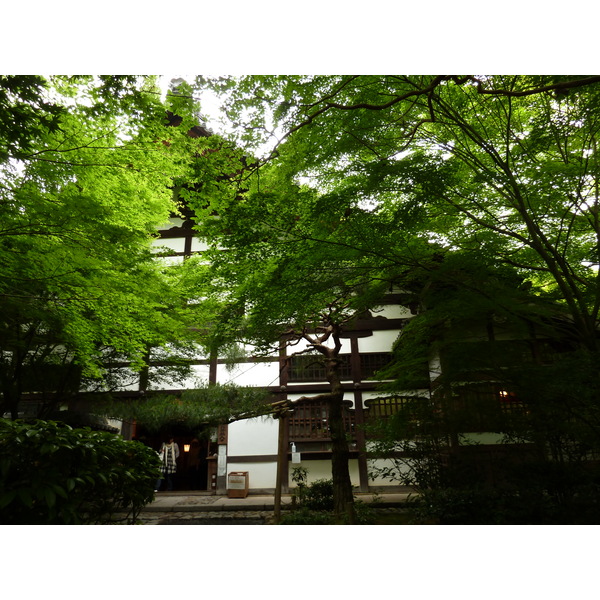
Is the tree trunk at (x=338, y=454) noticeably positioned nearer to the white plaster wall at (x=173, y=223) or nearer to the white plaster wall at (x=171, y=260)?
the white plaster wall at (x=171, y=260)

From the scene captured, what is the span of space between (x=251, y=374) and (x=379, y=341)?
2270 millimetres

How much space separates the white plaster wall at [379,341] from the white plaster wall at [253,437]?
6.61 ft

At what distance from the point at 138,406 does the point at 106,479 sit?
2889 millimetres

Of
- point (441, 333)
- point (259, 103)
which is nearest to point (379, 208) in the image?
point (259, 103)

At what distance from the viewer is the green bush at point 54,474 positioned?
6.69 ft

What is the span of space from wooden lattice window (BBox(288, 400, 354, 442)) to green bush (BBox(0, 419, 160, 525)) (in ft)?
14.1

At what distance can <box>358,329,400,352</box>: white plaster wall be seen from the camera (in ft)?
20.2

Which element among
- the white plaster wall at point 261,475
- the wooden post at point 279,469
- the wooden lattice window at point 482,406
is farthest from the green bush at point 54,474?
the white plaster wall at point 261,475

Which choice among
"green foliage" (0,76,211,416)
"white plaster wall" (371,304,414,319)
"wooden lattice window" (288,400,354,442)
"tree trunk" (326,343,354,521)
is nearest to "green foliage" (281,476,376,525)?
"tree trunk" (326,343,354,521)

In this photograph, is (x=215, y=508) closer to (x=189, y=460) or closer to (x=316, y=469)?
(x=316, y=469)

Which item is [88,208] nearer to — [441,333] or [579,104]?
[441,333]

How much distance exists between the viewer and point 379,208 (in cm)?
349

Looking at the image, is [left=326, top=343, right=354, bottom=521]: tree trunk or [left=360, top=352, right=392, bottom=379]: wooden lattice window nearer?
[left=326, top=343, right=354, bottom=521]: tree trunk

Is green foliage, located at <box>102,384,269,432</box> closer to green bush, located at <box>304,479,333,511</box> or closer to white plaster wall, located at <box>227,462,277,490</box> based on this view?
white plaster wall, located at <box>227,462,277,490</box>
